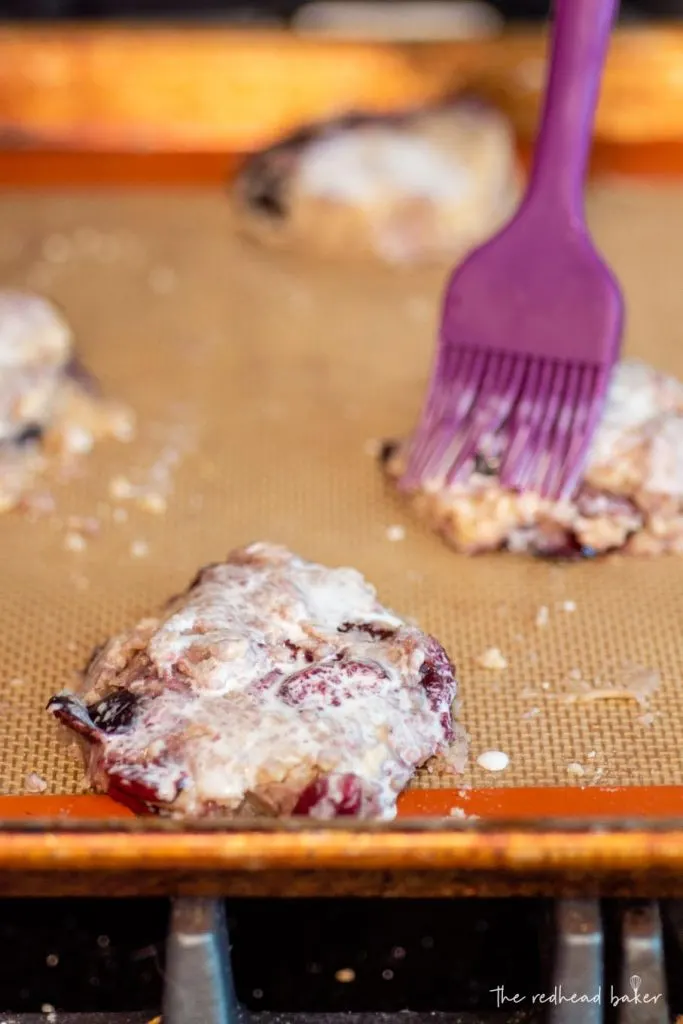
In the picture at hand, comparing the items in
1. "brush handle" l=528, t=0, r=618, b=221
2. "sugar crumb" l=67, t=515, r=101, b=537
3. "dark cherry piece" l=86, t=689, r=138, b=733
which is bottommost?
"dark cherry piece" l=86, t=689, r=138, b=733

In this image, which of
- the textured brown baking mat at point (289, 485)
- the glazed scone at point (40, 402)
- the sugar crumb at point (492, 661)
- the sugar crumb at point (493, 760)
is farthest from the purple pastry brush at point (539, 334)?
the glazed scone at point (40, 402)

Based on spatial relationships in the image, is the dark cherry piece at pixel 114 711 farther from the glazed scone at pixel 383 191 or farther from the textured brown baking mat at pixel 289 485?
the glazed scone at pixel 383 191

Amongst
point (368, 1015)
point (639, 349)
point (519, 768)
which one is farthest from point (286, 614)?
point (639, 349)

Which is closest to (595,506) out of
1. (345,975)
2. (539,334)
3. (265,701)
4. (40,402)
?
(539,334)

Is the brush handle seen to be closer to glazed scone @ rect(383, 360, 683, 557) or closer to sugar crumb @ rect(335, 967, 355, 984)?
glazed scone @ rect(383, 360, 683, 557)

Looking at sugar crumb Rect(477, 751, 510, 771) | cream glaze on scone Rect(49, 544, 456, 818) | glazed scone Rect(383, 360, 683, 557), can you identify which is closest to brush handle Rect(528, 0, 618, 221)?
glazed scone Rect(383, 360, 683, 557)

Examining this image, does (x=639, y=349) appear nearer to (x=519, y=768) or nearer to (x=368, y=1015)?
(x=519, y=768)

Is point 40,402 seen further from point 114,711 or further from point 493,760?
point 493,760
